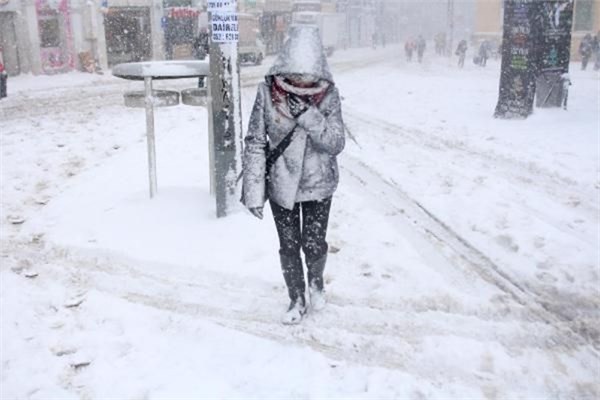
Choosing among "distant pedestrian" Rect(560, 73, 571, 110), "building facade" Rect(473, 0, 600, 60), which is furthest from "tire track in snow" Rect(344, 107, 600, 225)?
"building facade" Rect(473, 0, 600, 60)

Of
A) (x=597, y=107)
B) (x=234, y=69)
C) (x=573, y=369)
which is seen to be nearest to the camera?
(x=573, y=369)

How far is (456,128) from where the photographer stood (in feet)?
39.6

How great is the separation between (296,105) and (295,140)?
0.23 meters

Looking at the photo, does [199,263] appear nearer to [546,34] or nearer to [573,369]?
[573,369]

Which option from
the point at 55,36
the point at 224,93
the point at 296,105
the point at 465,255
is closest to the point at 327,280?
the point at 465,255

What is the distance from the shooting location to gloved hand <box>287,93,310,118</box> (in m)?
3.91

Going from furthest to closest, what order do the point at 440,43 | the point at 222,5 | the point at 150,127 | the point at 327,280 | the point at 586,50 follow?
the point at 440,43
the point at 586,50
the point at 150,127
the point at 222,5
the point at 327,280

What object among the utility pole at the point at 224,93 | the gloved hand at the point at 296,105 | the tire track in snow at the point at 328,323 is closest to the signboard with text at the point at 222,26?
the utility pole at the point at 224,93

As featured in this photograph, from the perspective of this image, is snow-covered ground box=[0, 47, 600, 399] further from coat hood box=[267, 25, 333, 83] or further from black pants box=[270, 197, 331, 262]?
coat hood box=[267, 25, 333, 83]

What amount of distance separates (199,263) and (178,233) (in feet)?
2.30

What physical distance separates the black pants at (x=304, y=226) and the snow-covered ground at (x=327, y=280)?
546mm

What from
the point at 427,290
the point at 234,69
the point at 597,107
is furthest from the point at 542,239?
the point at 597,107

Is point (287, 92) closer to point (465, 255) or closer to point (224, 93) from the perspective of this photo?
point (224, 93)

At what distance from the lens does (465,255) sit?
5.59 meters
